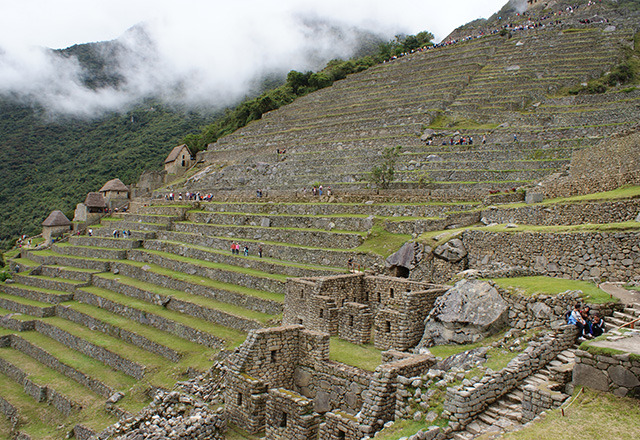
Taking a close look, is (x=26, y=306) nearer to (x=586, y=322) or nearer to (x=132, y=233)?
(x=132, y=233)

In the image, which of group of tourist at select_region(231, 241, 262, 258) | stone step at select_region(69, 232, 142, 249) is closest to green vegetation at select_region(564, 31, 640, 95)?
group of tourist at select_region(231, 241, 262, 258)

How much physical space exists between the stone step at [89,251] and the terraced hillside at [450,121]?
9.33m

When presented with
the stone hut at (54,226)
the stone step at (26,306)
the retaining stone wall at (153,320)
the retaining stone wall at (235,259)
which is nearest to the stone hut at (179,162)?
the stone hut at (54,226)

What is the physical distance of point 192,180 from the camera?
130 ft

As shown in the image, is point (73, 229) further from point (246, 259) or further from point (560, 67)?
point (560, 67)

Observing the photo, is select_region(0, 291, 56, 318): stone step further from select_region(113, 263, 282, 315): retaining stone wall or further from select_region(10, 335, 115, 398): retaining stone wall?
select_region(113, 263, 282, 315): retaining stone wall

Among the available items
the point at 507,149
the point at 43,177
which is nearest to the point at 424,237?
the point at 507,149

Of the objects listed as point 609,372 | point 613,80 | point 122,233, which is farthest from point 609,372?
point 613,80

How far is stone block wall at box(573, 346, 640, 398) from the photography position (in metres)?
5.82

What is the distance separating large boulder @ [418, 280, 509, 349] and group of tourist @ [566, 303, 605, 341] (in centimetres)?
153

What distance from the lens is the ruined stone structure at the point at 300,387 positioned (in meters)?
8.55

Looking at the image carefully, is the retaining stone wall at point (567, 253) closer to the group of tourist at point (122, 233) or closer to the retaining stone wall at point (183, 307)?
the retaining stone wall at point (183, 307)

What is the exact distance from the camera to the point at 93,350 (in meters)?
19.1

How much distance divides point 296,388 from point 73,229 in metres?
32.1
